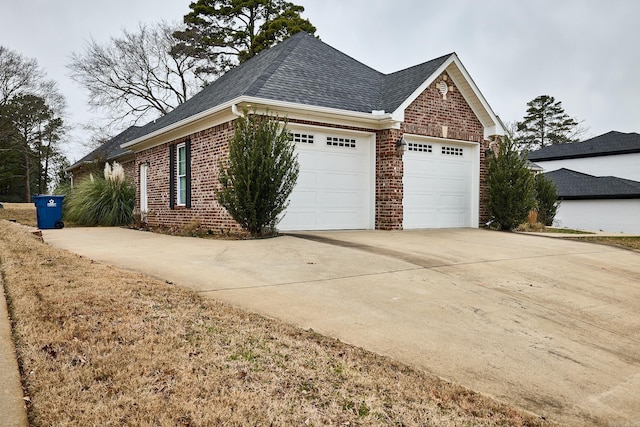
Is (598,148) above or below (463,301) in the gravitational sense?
above

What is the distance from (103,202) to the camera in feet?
48.4

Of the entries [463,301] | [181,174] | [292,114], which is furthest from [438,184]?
[463,301]

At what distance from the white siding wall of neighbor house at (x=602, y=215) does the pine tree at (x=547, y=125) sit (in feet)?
61.9

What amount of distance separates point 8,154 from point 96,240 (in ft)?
131

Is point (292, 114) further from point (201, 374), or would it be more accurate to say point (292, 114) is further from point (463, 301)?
point (201, 374)

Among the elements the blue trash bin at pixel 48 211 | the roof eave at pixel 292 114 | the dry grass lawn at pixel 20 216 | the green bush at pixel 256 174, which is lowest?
the dry grass lawn at pixel 20 216

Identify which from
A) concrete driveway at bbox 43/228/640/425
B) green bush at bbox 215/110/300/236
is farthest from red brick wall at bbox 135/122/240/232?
concrete driveway at bbox 43/228/640/425

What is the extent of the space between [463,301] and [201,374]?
10.6 feet

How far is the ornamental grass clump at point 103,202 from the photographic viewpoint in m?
14.5

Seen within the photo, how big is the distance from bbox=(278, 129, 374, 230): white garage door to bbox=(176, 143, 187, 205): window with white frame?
394 centimetres

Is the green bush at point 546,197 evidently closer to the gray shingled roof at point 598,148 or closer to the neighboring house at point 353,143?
the neighboring house at point 353,143

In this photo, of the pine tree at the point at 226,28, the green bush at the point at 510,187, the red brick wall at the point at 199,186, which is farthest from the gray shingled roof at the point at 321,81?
the pine tree at the point at 226,28

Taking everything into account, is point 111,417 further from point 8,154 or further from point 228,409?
point 8,154

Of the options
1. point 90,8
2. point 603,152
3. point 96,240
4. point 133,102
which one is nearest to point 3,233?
point 96,240
